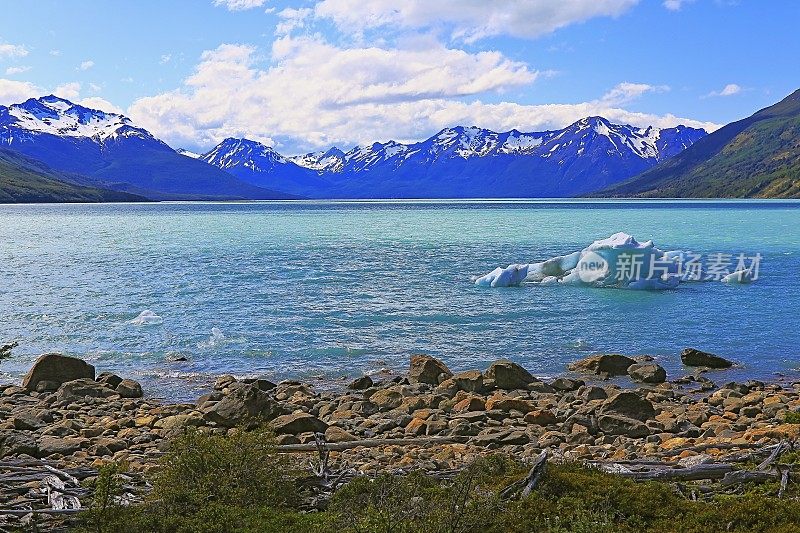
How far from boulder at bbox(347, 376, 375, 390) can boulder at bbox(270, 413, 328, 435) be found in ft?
17.0

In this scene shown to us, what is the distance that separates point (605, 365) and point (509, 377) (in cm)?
399

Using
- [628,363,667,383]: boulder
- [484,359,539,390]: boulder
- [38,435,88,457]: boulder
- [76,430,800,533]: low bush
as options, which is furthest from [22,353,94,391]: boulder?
[628,363,667,383]: boulder

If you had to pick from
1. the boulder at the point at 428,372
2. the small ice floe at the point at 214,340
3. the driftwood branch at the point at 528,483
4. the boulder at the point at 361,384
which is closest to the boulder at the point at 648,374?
the boulder at the point at 428,372

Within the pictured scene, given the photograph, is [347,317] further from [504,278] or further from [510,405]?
[510,405]

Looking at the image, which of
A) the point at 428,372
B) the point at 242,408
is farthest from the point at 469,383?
the point at 242,408

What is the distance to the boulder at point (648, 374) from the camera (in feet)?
70.4

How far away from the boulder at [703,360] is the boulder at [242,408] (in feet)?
47.2

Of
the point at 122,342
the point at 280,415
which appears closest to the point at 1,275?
the point at 122,342

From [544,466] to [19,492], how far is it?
7.14 meters

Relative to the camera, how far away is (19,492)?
983cm

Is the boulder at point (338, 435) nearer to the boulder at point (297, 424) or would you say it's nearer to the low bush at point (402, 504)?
the boulder at point (297, 424)

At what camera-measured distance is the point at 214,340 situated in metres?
27.8

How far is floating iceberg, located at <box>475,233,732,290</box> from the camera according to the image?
41.5 meters

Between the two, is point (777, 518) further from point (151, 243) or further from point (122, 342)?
point (151, 243)
